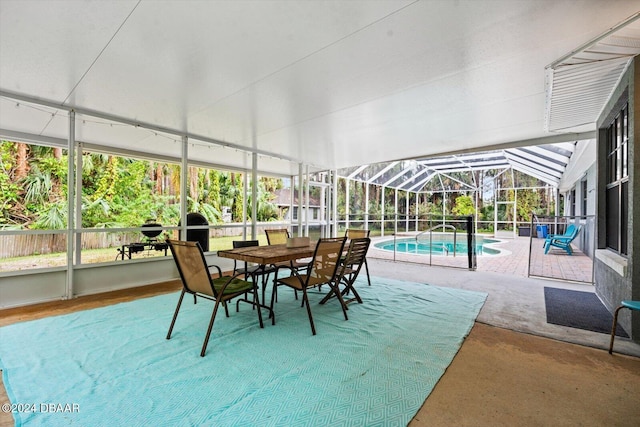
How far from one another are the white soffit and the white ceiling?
0.10m

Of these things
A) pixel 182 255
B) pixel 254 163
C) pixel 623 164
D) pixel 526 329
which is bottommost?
pixel 526 329

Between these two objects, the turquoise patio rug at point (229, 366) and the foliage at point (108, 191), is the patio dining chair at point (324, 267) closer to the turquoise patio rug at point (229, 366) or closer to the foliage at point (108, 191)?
the turquoise patio rug at point (229, 366)

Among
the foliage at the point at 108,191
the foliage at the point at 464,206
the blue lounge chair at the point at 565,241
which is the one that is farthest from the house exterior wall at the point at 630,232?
the foliage at the point at 464,206

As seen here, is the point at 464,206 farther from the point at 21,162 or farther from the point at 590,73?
the point at 21,162

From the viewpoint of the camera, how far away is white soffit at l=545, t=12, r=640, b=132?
217 centimetres

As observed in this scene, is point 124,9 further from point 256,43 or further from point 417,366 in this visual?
point 417,366

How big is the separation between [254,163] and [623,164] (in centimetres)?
581

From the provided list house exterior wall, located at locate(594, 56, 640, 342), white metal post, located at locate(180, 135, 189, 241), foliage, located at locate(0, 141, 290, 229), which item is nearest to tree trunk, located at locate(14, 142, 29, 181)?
foliage, located at locate(0, 141, 290, 229)

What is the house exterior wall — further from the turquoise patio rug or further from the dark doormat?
the turquoise patio rug

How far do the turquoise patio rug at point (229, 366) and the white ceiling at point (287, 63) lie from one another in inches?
101

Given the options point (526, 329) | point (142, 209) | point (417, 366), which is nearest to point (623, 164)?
point (526, 329)

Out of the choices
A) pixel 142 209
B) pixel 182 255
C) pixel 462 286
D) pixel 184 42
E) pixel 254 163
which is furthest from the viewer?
pixel 142 209

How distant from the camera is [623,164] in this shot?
9.87 ft

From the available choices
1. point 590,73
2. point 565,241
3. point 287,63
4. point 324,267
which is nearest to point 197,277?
point 324,267
